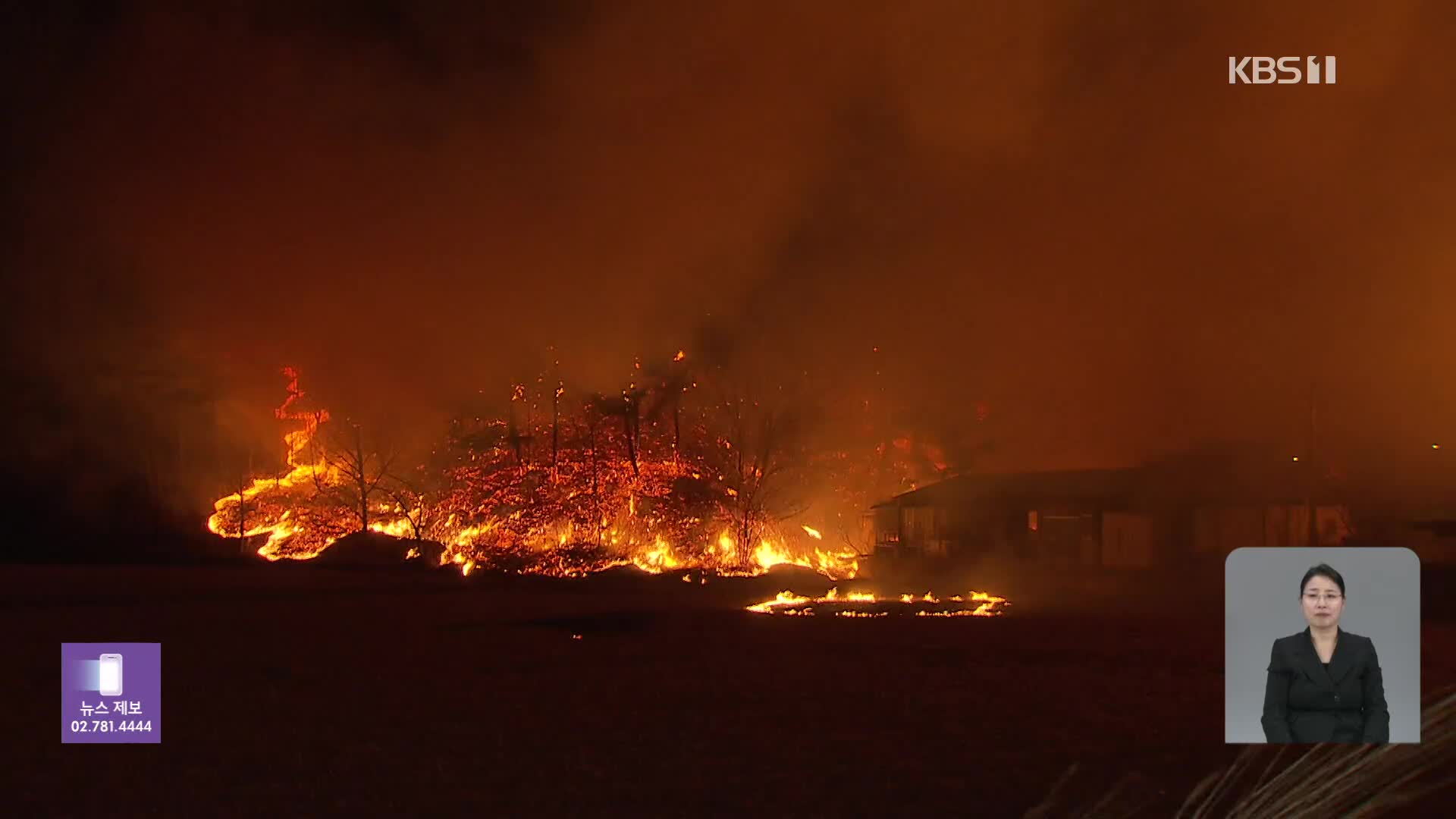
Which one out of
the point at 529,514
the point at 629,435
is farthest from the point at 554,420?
the point at 529,514

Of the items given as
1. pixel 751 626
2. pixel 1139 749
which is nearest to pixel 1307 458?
pixel 751 626

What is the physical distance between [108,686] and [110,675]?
0.06 m

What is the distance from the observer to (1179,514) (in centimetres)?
3153

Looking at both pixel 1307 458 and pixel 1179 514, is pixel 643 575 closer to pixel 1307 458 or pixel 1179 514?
pixel 1179 514

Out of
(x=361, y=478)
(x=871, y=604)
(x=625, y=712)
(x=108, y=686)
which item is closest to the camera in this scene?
(x=108, y=686)

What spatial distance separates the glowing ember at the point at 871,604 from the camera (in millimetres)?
20734

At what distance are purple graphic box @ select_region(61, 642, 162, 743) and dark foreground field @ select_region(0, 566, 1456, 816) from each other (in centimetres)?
39

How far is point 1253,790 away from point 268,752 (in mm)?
6595

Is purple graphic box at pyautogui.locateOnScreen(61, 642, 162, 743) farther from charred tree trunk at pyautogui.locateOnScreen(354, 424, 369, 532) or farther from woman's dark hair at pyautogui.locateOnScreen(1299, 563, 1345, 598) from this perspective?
charred tree trunk at pyautogui.locateOnScreen(354, 424, 369, 532)

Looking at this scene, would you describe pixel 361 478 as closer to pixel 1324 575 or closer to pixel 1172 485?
pixel 1172 485

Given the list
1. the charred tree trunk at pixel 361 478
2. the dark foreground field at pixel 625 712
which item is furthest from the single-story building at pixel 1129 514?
the charred tree trunk at pixel 361 478

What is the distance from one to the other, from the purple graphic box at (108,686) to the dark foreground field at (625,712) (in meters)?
0.39

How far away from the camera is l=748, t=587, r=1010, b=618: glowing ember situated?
68.0 feet

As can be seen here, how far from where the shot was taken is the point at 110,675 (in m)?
7.18
